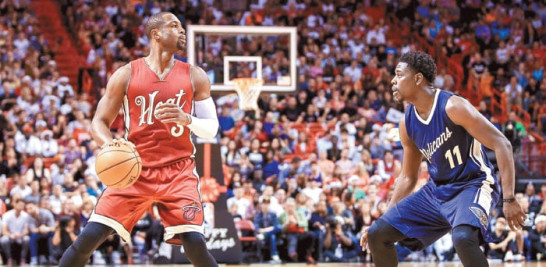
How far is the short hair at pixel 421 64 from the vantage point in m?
5.64

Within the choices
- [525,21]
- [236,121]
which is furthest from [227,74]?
[525,21]

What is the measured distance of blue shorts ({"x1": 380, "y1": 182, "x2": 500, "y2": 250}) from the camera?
5320 mm

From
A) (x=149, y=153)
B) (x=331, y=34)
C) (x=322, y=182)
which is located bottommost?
(x=322, y=182)

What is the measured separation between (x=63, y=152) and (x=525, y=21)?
40.4 ft

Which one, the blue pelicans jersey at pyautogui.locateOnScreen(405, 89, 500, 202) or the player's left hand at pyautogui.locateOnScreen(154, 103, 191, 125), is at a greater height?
the player's left hand at pyautogui.locateOnScreen(154, 103, 191, 125)

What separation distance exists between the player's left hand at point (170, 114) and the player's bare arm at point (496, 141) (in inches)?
70.8

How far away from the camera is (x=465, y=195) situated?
5391 millimetres

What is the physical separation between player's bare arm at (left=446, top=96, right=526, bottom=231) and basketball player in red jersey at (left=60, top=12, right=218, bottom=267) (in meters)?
1.63

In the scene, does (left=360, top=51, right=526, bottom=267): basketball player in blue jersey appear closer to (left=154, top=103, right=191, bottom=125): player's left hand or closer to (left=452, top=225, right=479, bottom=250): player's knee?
(left=452, top=225, right=479, bottom=250): player's knee

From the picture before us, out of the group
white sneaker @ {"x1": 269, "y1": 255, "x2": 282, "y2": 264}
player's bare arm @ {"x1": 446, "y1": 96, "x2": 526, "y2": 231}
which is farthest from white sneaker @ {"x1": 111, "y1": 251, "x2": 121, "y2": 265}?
player's bare arm @ {"x1": 446, "y1": 96, "x2": 526, "y2": 231}

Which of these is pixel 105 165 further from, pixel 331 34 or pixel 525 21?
pixel 525 21

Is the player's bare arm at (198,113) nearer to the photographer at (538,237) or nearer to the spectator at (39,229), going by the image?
the spectator at (39,229)

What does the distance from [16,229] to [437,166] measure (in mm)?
8150

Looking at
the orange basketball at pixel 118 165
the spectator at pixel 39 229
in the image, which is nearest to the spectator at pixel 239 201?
the spectator at pixel 39 229
